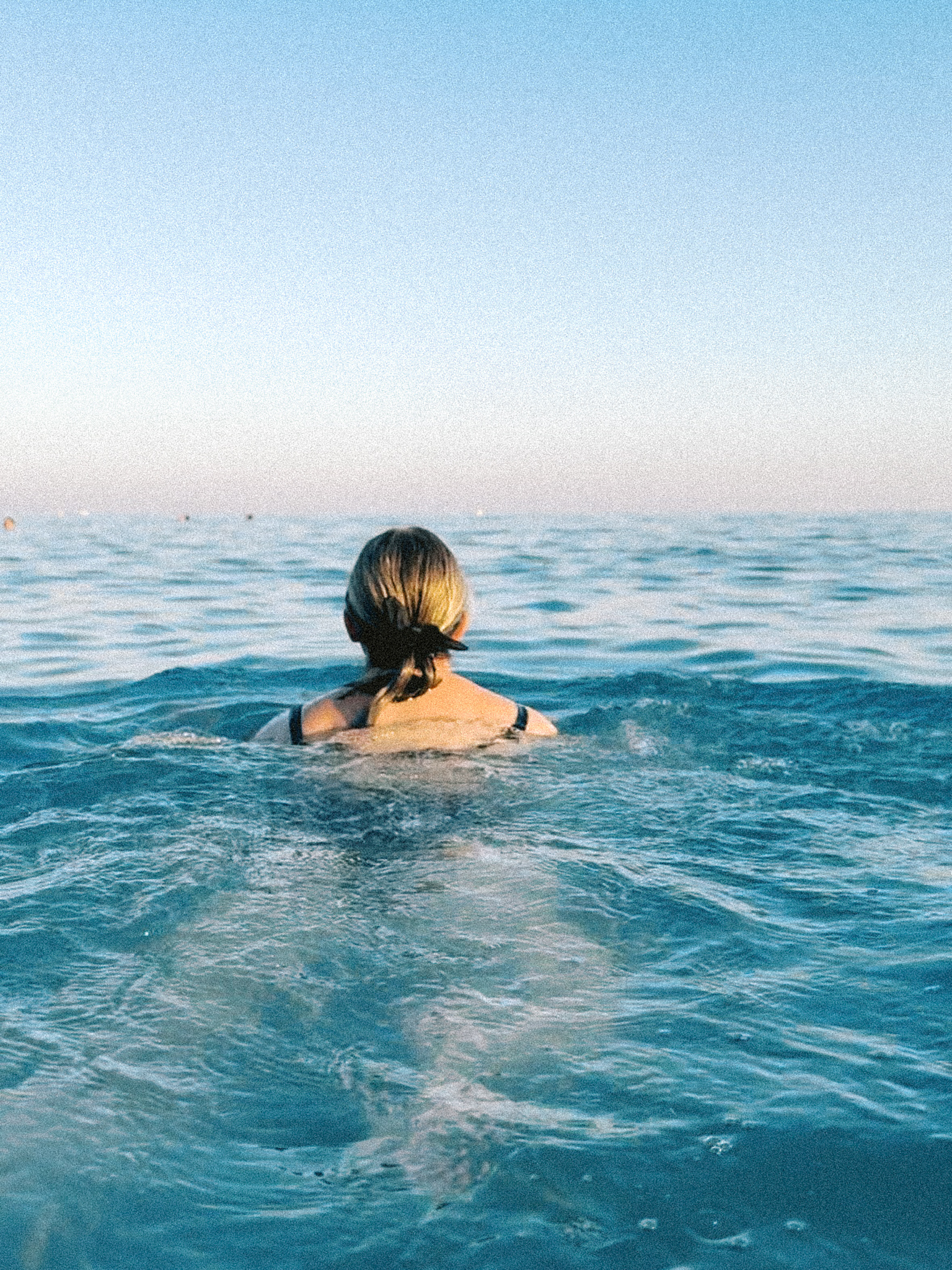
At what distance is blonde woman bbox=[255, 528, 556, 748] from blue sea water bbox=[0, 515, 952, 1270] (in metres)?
0.14

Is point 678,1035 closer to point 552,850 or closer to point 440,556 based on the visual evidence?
point 552,850

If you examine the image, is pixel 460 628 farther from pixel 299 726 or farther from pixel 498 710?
pixel 299 726

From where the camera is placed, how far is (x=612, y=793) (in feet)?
16.8

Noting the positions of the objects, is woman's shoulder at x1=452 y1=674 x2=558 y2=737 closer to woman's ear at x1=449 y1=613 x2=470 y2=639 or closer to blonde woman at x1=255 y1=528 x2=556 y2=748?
blonde woman at x1=255 y1=528 x2=556 y2=748

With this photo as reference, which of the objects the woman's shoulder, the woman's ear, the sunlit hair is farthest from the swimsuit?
the woman's ear

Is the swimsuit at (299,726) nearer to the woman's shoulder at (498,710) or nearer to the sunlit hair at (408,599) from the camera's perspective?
the woman's shoulder at (498,710)

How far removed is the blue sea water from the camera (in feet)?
7.41

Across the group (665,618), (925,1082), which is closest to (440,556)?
(925,1082)

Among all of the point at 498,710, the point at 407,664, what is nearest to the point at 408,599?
the point at 407,664

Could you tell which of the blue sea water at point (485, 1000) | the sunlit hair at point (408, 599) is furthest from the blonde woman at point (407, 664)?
the blue sea water at point (485, 1000)

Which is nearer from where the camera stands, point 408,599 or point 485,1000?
point 485,1000

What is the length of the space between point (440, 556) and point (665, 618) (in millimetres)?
8427

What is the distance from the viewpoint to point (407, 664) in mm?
4809

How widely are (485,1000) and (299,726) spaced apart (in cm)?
243
